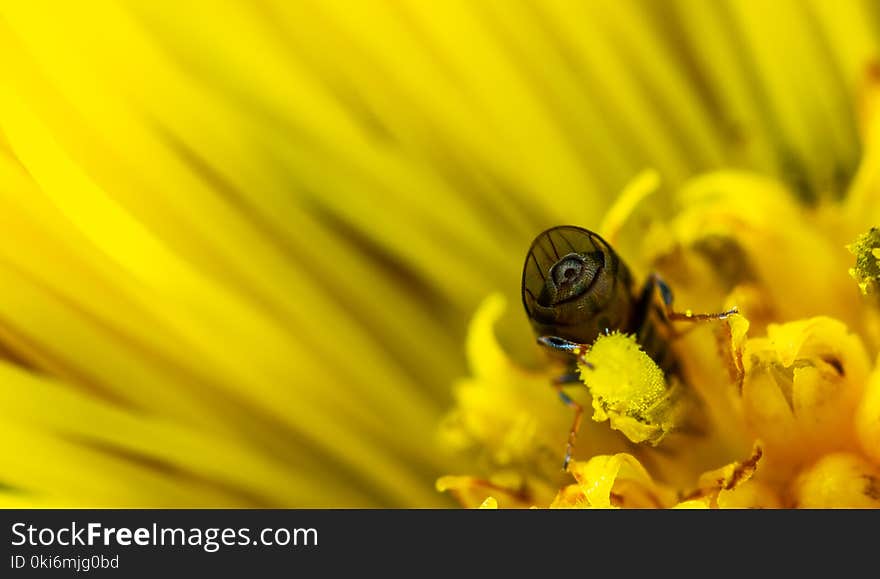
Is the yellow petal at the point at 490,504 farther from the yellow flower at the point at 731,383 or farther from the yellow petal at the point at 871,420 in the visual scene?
the yellow petal at the point at 871,420

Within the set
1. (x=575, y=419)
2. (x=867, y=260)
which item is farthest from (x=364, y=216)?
(x=867, y=260)

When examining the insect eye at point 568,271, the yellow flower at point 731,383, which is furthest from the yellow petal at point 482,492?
the insect eye at point 568,271

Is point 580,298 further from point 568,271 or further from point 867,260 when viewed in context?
point 867,260

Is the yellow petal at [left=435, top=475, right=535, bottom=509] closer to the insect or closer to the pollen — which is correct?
the insect
